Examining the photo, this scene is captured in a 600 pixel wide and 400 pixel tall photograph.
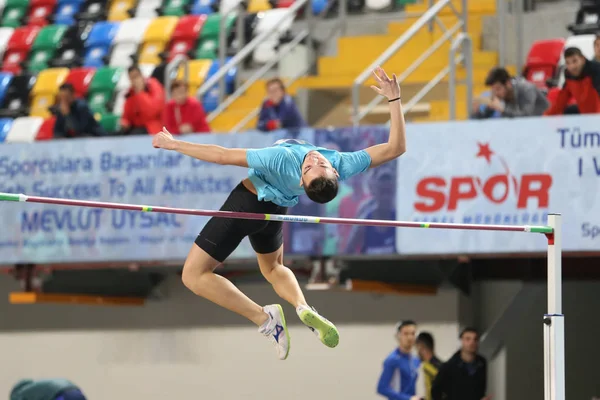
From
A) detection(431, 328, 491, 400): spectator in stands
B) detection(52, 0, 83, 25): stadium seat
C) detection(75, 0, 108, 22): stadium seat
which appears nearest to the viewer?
detection(431, 328, 491, 400): spectator in stands

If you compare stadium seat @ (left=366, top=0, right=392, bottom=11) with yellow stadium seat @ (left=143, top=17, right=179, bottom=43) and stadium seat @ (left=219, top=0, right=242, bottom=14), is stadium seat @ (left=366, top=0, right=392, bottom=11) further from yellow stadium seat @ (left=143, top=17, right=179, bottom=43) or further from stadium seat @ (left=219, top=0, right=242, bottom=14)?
yellow stadium seat @ (left=143, top=17, right=179, bottom=43)

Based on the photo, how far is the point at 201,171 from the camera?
11.9 metres

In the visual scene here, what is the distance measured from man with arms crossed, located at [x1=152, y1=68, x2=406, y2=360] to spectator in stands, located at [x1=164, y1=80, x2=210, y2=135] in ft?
14.3

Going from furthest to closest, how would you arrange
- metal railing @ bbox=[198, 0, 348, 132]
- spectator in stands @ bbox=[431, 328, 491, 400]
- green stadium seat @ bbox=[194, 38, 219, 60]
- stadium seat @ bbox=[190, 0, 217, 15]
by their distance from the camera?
1. stadium seat @ bbox=[190, 0, 217, 15]
2. green stadium seat @ bbox=[194, 38, 219, 60]
3. metal railing @ bbox=[198, 0, 348, 132]
4. spectator in stands @ bbox=[431, 328, 491, 400]

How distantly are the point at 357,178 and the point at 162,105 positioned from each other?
241 cm

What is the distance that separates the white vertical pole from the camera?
731 cm

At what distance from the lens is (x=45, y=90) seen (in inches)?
641

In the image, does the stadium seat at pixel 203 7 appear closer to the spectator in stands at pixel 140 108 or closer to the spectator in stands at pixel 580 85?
the spectator in stands at pixel 140 108

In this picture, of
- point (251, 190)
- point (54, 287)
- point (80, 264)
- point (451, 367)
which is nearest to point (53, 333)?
point (54, 287)

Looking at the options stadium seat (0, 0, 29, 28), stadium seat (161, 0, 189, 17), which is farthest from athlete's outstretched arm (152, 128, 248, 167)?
stadium seat (0, 0, 29, 28)

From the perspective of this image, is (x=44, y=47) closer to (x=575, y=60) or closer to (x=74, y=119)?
(x=74, y=119)

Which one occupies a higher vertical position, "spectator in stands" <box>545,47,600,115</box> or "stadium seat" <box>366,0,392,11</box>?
"stadium seat" <box>366,0,392,11</box>

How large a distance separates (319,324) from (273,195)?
80cm

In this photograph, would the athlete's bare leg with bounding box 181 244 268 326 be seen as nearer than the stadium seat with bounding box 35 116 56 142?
Yes
